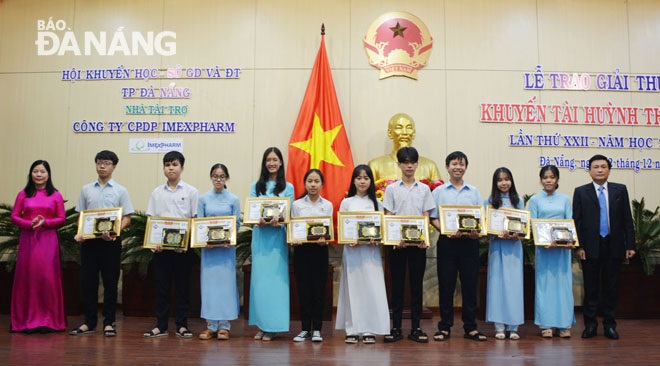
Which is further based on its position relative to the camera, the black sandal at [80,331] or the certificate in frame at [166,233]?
the black sandal at [80,331]

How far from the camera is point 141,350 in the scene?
13.1 feet

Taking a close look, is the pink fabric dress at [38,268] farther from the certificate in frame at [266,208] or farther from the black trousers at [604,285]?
the black trousers at [604,285]

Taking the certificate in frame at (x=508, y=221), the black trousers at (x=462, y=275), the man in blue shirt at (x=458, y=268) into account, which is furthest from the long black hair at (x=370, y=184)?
the certificate in frame at (x=508, y=221)

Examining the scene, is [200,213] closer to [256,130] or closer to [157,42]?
[256,130]

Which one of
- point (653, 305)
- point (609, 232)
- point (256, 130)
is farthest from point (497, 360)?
point (256, 130)

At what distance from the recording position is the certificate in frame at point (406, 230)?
13.9 ft

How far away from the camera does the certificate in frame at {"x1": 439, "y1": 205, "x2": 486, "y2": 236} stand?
4.34 m

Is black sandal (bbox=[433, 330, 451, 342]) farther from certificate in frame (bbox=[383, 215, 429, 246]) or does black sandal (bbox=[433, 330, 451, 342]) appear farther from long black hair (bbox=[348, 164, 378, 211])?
long black hair (bbox=[348, 164, 378, 211])

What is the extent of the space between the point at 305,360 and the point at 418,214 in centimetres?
149

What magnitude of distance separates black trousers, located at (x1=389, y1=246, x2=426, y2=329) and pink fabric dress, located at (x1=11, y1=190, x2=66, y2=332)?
2894mm

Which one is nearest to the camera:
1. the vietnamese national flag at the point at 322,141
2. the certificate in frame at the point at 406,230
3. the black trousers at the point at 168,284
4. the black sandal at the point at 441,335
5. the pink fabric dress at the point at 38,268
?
the certificate in frame at the point at 406,230

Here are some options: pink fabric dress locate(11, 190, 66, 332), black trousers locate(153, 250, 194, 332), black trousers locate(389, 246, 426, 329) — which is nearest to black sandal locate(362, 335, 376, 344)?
black trousers locate(389, 246, 426, 329)

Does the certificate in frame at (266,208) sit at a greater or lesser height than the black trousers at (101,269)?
greater

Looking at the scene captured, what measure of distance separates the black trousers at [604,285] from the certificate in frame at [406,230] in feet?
5.22
